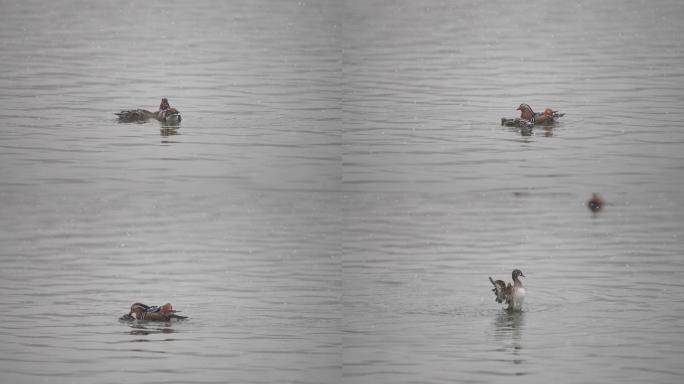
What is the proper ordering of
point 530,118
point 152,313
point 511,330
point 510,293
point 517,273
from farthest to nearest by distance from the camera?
point 530,118, point 517,273, point 510,293, point 152,313, point 511,330

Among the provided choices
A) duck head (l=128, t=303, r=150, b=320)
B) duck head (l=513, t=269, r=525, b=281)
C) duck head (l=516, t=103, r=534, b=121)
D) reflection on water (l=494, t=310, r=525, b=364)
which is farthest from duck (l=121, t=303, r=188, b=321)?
duck head (l=516, t=103, r=534, b=121)

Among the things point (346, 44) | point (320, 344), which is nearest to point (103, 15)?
point (346, 44)

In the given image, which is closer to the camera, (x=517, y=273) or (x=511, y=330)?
(x=511, y=330)

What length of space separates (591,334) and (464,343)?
105 cm

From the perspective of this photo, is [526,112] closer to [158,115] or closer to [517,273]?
[517,273]

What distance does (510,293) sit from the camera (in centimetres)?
1255

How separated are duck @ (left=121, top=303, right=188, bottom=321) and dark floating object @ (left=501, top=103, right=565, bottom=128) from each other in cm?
362

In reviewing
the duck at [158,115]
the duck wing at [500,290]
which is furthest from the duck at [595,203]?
the duck at [158,115]

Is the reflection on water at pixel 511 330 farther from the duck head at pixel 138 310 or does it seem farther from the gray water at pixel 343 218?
the duck head at pixel 138 310

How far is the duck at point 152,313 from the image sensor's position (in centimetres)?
1204

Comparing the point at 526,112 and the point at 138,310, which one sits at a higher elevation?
the point at 526,112

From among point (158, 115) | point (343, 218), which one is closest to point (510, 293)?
point (343, 218)

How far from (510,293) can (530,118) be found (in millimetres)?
1935

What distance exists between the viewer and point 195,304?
12617 mm
